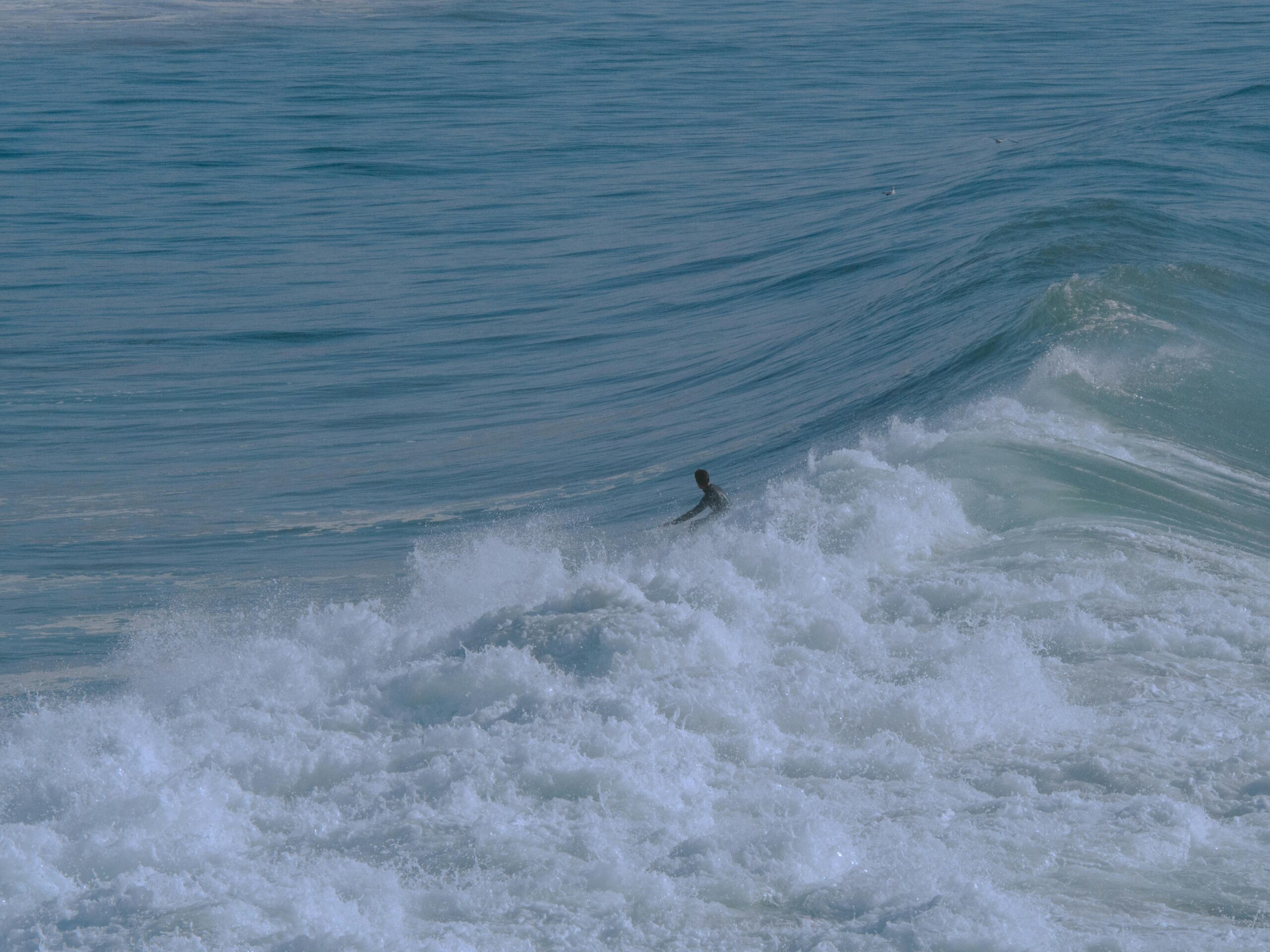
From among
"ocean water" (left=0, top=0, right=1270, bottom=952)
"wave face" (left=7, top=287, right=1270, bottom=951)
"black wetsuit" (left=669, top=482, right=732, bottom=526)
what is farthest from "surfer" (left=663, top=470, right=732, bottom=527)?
"wave face" (left=7, top=287, right=1270, bottom=951)

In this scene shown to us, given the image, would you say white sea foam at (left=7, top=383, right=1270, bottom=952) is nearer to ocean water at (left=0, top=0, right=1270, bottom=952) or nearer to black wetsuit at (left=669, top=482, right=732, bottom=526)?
ocean water at (left=0, top=0, right=1270, bottom=952)

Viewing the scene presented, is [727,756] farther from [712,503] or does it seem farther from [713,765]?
[712,503]

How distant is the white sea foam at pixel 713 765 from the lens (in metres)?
5.23

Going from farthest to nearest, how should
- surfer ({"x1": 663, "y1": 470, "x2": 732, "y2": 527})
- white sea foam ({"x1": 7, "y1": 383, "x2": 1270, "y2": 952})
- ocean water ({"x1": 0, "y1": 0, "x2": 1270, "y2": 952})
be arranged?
surfer ({"x1": 663, "y1": 470, "x2": 732, "y2": 527}) < ocean water ({"x1": 0, "y1": 0, "x2": 1270, "y2": 952}) < white sea foam ({"x1": 7, "y1": 383, "x2": 1270, "y2": 952})

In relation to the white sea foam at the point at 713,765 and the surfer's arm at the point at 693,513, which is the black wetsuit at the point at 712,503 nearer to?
the surfer's arm at the point at 693,513

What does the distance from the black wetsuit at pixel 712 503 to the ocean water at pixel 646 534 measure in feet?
0.90

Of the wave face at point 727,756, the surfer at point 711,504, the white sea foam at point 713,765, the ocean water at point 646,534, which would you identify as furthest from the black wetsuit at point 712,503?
the white sea foam at point 713,765

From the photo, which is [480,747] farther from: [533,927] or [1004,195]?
[1004,195]

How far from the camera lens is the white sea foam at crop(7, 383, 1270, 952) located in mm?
5227

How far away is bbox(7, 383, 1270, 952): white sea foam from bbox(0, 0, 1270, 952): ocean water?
3cm

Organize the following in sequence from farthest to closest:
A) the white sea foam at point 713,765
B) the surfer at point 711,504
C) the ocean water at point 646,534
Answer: the surfer at point 711,504, the ocean water at point 646,534, the white sea foam at point 713,765

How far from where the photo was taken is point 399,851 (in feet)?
18.5

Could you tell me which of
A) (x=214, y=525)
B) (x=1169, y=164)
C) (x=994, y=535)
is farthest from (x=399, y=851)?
(x=1169, y=164)

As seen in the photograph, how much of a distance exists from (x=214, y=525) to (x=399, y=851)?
7.77 meters
